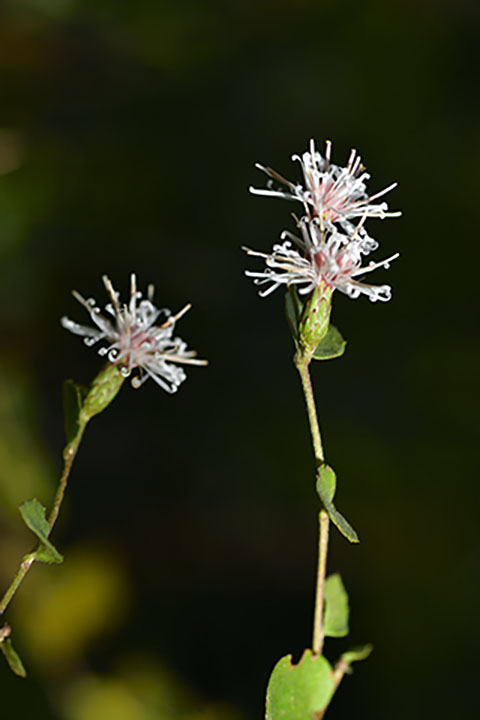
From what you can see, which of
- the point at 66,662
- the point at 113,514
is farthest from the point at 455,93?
the point at 66,662

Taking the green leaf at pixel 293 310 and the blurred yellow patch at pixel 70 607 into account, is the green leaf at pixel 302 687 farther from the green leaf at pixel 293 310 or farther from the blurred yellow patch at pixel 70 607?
the blurred yellow patch at pixel 70 607

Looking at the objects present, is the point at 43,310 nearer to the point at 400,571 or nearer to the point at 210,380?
the point at 210,380

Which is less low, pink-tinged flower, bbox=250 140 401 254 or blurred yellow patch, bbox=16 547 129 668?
pink-tinged flower, bbox=250 140 401 254

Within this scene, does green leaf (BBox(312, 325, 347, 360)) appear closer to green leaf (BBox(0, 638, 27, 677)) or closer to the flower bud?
the flower bud

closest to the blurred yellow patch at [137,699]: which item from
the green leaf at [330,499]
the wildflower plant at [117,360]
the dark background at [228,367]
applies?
the dark background at [228,367]

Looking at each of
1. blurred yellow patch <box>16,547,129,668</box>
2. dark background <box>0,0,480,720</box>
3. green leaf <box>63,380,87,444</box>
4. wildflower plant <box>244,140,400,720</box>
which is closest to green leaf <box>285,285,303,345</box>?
wildflower plant <box>244,140,400,720</box>
